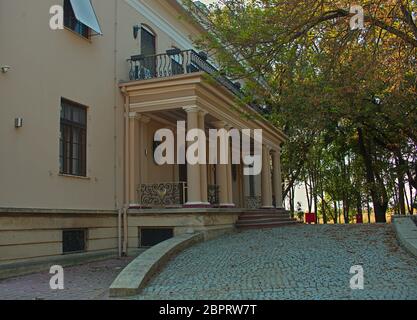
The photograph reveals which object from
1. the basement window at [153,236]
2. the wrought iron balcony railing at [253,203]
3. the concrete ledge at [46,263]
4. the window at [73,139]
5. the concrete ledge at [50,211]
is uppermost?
the window at [73,139]

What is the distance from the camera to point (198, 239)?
13.5m

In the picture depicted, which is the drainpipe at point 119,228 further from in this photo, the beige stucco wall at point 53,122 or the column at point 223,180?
the column at point 223,180

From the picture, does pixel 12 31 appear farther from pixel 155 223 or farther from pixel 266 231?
pixel 266 231

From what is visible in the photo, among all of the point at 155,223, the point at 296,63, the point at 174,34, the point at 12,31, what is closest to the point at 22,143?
the point at 12,31

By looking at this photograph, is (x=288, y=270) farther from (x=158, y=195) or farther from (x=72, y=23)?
(x=72, y=23)

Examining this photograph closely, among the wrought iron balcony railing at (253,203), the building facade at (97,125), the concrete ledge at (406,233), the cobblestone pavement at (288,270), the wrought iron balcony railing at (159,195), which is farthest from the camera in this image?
the wrought iron balcony railing at (253,203)

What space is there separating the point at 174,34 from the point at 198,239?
9.09 metres

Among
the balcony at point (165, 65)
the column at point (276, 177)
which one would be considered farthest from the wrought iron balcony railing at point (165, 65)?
the column at point (276, 177)

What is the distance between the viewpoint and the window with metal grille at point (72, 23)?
43.7 ft

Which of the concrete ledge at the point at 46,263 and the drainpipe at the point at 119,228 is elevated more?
the drainpipe at the point at 119,228

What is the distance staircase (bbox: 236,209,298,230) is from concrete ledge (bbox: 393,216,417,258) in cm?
464

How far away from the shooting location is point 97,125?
46.5 ft

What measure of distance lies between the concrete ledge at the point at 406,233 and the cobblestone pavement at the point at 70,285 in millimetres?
6551
